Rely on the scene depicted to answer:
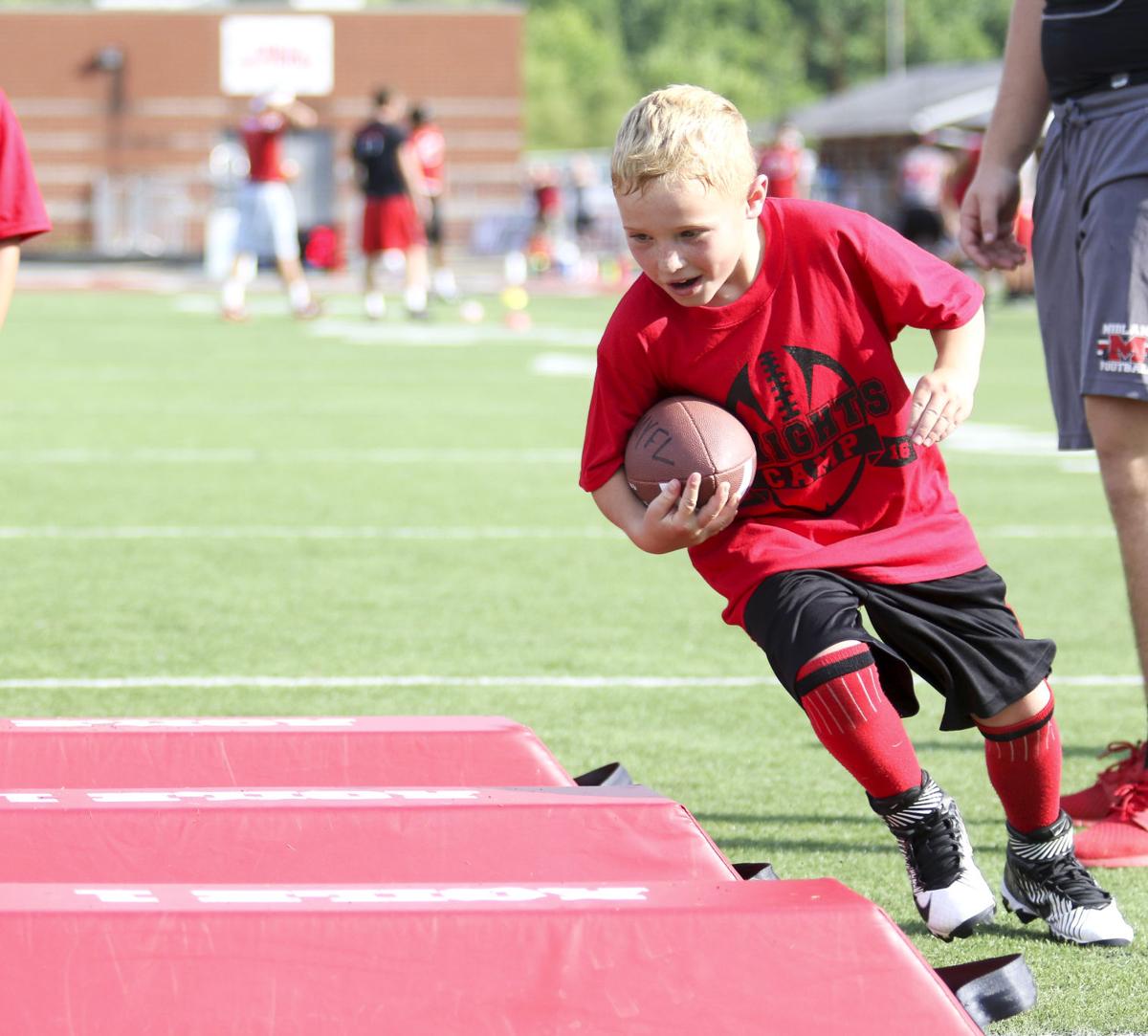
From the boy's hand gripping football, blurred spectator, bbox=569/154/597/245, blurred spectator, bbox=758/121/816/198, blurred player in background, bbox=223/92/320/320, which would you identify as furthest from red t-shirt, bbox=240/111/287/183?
blurred spectator, bbox=569/154/597/245

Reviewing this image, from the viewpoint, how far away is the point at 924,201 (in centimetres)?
3450

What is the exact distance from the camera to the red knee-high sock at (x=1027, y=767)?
348 centimetres

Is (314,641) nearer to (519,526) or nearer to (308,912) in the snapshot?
(519,526)

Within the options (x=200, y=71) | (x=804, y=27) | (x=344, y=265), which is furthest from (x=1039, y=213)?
(x=804, y=27)

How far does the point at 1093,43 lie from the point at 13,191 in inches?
101

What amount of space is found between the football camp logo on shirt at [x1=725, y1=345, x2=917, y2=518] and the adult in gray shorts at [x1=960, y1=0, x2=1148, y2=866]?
0.47m

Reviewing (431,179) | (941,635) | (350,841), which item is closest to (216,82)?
(431,179)

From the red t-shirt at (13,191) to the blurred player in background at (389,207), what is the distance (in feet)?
54.7

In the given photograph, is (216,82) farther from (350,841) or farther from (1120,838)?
(350,841)

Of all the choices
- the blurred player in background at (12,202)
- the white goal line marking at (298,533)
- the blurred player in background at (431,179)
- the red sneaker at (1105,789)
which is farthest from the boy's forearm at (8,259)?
the blurred player in background at (431,179)

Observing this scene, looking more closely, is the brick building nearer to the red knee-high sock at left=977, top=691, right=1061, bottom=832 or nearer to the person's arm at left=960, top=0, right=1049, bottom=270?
the person's arm at left=960, top=0, right=1049, bottom=270

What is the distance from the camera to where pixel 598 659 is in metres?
5.80

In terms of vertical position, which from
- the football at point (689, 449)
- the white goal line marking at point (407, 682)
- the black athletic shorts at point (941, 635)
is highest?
the football at point (689, 449)

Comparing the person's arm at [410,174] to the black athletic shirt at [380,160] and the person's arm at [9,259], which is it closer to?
the black athletic shirt at [380,160]
